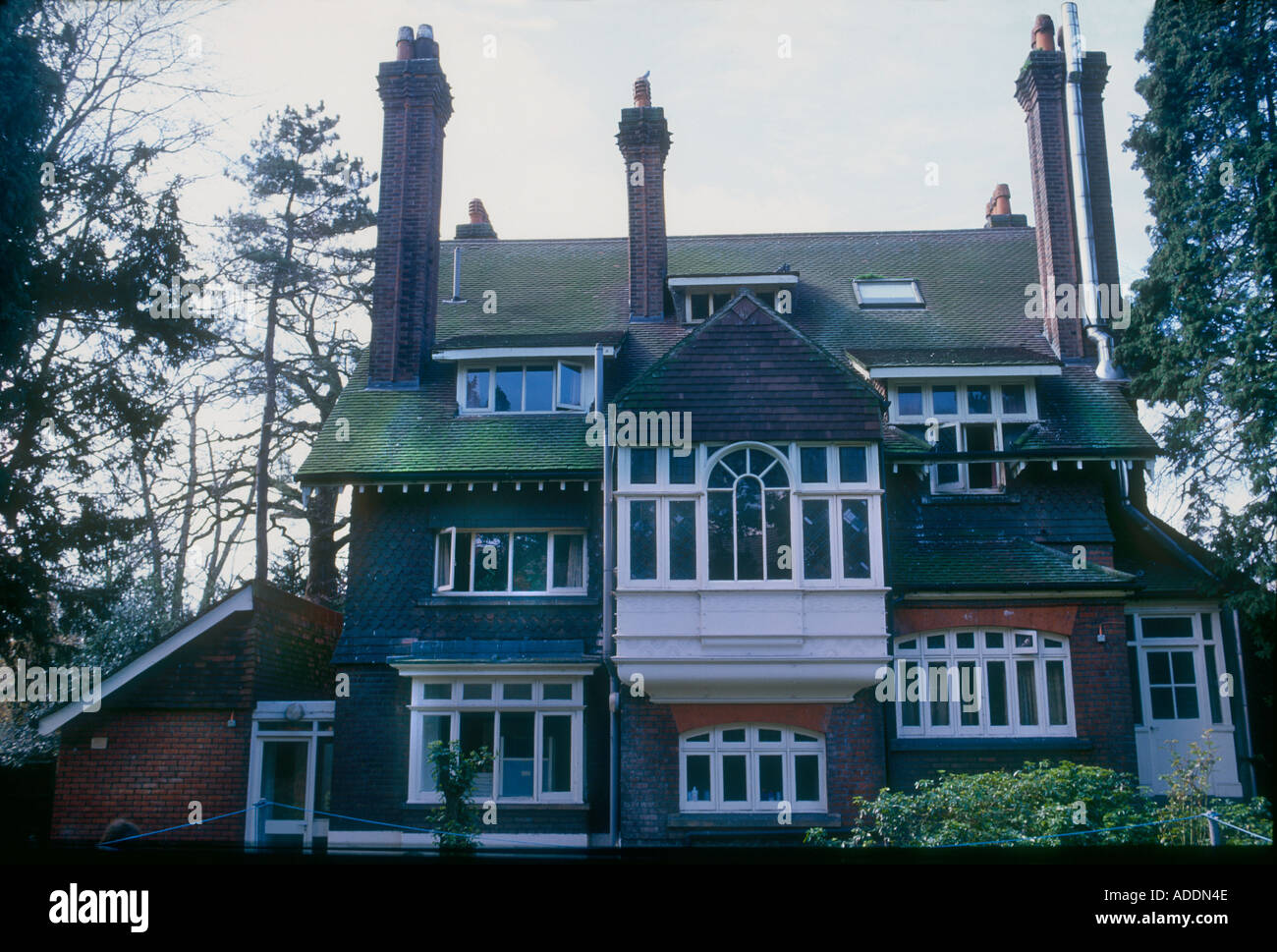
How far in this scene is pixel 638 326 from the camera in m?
19.0

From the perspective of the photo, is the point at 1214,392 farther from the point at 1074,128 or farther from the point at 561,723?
the point at 561,723

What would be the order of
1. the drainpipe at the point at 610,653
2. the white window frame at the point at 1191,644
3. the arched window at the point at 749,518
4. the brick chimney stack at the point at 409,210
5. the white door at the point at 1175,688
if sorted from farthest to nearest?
1. the brick chimney stack at the point at 409,210
2. the white window frame at the point at 1191,644
3. the white door at the point at 1175,688
4. the drainpipe at the point at 610,653
5. the arched window at the point at 749,518

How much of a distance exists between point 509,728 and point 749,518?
15.5ft

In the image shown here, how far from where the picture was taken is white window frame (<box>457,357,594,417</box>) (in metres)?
17.1

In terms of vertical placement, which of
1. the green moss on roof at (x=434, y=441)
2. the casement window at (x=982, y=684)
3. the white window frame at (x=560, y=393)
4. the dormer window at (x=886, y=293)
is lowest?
the casement window at (x=982, y=684)

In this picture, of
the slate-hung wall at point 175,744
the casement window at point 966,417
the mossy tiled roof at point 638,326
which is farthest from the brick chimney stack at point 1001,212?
the slate-hung wall at point 175,744

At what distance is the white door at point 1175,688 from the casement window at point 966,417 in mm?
3155

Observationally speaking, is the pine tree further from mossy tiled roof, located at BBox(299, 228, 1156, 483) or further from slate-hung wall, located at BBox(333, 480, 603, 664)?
slate-hung wall, located at BBox(333, 480, 603, 664)

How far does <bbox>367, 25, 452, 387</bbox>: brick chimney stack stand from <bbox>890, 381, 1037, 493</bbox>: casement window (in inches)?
317

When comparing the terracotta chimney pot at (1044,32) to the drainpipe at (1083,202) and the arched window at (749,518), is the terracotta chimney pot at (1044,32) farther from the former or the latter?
the arched window at (749,518)

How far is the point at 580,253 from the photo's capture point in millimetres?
21969

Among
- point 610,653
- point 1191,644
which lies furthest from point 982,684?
point 610,653

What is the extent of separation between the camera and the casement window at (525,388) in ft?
56.4
